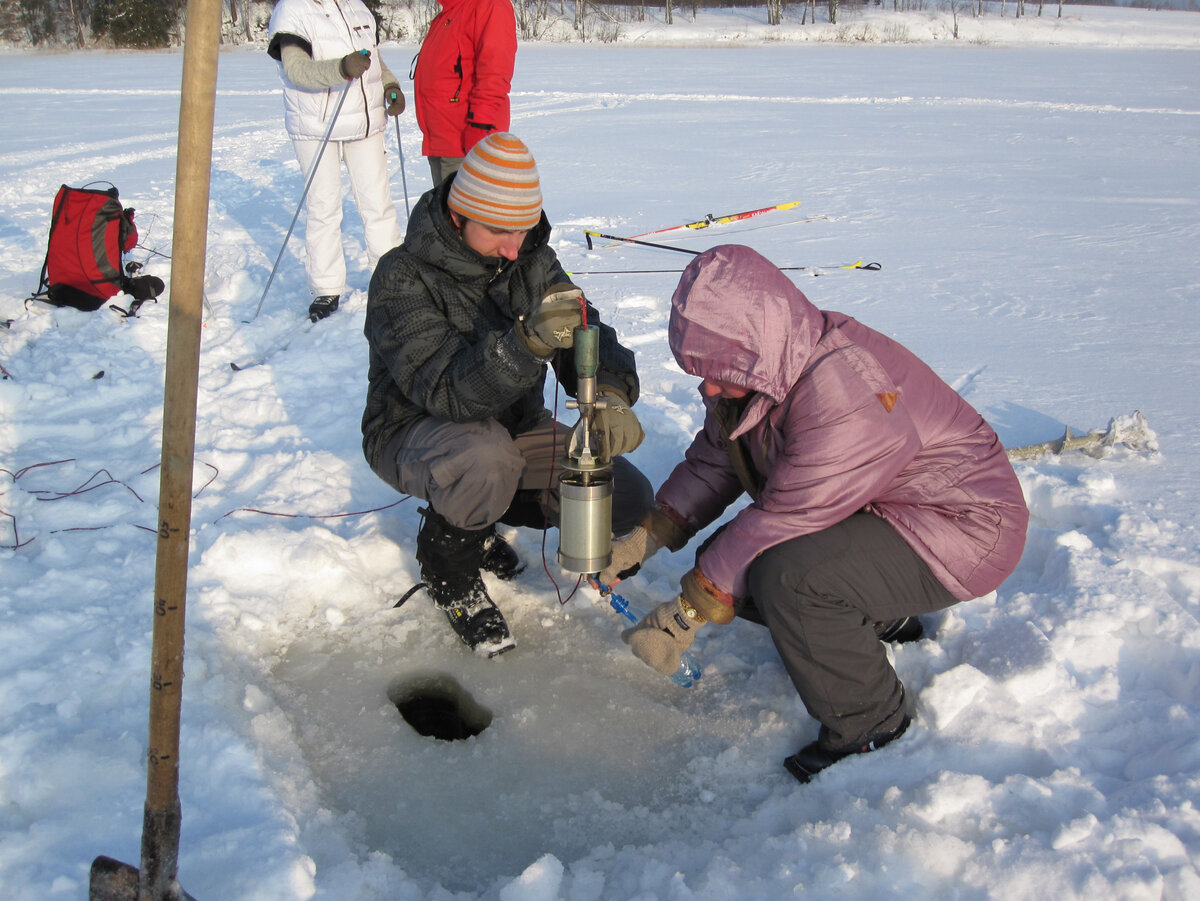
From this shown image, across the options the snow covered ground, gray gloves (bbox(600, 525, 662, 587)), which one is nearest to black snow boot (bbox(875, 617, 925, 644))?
the snow covered ground

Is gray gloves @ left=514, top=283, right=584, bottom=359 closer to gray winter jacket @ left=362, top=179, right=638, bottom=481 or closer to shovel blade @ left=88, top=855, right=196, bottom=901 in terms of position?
gray winter jacket @ left=362, top=179, right=638, bottom=481

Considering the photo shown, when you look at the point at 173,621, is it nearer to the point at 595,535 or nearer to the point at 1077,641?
the point at 595,535

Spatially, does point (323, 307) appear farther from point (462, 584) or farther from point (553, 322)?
point (553, 322)

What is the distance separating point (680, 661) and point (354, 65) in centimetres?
376

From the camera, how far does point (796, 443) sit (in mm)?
1960

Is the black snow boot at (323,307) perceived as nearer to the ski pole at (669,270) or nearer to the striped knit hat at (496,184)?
the ski pole at (669,270)

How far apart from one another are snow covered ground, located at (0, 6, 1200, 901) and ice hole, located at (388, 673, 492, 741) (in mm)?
39

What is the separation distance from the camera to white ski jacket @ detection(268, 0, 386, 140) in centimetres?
476

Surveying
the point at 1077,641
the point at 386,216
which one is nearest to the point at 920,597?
the point at 1077,641

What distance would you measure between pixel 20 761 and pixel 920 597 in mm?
2127

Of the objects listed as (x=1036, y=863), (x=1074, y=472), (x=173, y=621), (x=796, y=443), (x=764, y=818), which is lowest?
(x=764, y=818)

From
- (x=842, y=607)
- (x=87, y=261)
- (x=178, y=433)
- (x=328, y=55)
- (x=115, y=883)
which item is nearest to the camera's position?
(x=178, y=433)

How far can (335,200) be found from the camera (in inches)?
198

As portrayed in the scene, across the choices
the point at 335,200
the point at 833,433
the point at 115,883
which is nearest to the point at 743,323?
the point at 833,433
